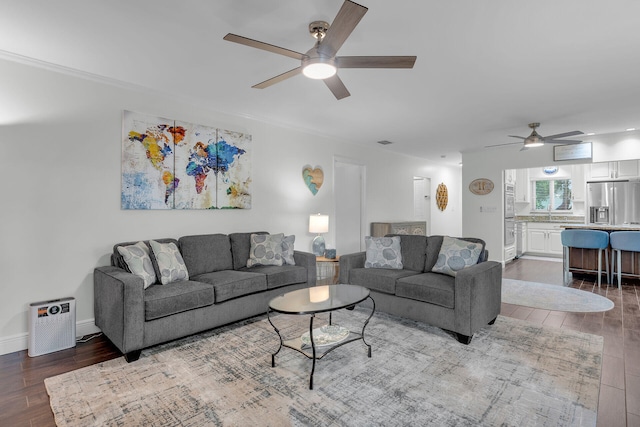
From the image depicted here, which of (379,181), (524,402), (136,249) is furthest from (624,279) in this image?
(136,249)

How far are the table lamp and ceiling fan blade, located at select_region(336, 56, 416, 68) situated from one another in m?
3.01

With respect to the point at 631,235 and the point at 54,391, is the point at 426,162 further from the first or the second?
the point at 54,391

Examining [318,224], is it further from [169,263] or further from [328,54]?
[328,54]

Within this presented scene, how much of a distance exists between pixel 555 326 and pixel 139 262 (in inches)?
160

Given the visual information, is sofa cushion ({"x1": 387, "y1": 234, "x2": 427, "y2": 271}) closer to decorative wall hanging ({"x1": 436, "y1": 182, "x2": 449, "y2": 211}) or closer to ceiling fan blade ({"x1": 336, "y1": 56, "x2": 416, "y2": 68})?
ceiling fan blade ({"x1": 336, "y1": 56, "x2": 416, "y2": 68})

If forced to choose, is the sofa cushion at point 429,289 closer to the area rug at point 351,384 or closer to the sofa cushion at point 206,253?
the area rug at point 351,384

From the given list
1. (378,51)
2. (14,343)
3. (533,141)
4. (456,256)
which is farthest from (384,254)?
(14,343)

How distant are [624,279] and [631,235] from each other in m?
1.09

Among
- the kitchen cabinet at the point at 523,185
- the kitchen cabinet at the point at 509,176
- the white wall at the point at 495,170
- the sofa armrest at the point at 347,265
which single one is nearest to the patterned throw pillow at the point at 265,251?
the sofa armrest at the point at 347,265

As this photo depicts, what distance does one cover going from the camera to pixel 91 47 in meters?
2.62

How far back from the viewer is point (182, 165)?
3.79 metres

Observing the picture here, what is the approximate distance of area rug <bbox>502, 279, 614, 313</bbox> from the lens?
3.97m

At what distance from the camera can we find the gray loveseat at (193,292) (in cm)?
256

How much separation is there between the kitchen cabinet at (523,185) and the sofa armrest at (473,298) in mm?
6385
